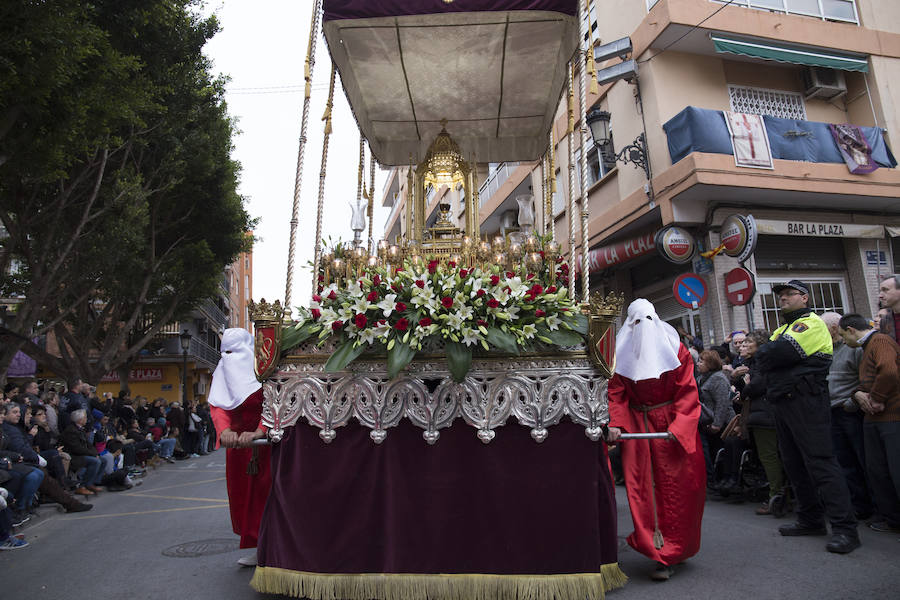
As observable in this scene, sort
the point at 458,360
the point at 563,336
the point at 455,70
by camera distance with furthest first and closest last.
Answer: the point at 455,70
the point at 563,336
the point at 458,360

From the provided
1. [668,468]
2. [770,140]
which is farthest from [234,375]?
[770,140]

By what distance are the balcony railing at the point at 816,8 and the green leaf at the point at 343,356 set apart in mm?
13321

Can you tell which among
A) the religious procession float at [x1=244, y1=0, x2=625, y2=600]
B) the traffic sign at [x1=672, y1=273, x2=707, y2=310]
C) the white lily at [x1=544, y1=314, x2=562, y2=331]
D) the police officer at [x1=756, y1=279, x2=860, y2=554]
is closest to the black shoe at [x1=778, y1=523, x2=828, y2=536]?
the police officer at [x1=756, y1=279, x2=860, y2=554]

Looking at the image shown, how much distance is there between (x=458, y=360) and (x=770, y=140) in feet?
37.7

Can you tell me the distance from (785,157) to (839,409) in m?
8.21

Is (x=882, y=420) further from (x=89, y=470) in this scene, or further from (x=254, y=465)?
(x=89, y=470)

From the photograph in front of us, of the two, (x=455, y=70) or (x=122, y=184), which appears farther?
(x=122, y=184)

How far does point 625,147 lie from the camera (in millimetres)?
13352

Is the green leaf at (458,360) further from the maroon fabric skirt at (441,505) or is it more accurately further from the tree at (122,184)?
the tree at (122,184)

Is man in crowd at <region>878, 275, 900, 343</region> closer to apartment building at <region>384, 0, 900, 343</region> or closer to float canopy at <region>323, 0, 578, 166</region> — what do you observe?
float canopy at <region>323, 0, 578, 166</region>

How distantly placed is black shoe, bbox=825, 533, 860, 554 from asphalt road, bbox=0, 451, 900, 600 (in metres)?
0.05

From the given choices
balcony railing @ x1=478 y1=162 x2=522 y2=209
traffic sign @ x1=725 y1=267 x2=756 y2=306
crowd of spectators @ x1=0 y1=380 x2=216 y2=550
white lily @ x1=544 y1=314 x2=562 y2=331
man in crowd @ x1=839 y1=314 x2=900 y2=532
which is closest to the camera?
white lily @ x1=544 y1=314 x2=562 y2=331

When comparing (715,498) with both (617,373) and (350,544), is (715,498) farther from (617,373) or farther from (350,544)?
(350,544)

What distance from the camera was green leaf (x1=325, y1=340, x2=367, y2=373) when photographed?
3367 millimetres
